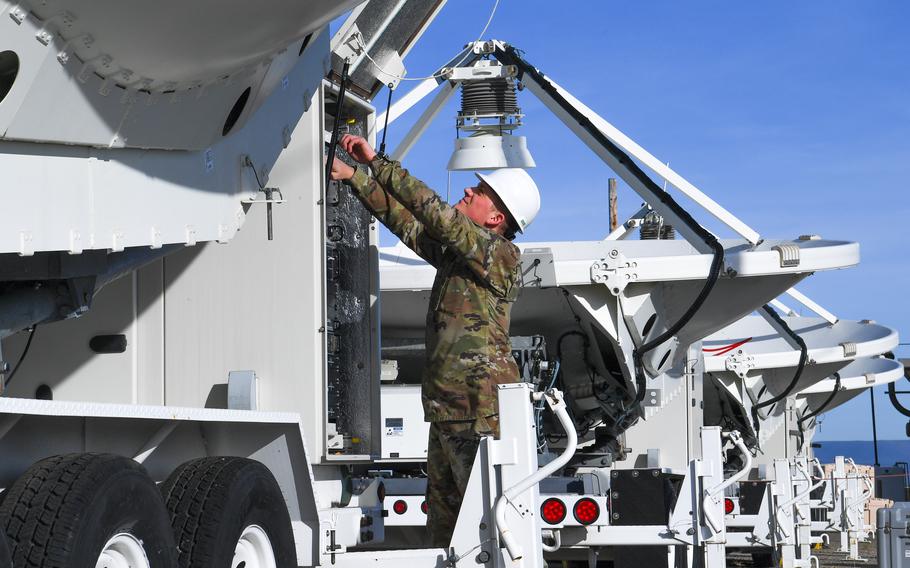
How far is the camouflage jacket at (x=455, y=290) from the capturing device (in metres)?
5.67

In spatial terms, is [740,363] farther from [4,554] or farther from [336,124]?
[4,554]

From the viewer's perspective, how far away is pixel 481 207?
6.16 meters

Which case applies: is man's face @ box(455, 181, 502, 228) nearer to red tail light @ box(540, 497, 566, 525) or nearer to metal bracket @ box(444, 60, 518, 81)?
red tail light @ box(540, 497, 566, 525)

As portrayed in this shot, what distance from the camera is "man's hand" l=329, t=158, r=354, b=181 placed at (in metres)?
5.94

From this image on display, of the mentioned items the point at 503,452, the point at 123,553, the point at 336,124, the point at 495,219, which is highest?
the point at 336,124

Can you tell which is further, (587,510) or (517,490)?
(587,510)

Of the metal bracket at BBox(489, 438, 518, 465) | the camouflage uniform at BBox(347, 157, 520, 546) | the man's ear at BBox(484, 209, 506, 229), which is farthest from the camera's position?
the man's ear at BBox(484, 209, 506, 229)

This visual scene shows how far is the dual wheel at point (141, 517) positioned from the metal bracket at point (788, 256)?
7.69m

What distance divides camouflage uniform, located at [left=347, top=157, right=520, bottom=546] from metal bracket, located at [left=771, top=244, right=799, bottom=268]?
6415mm

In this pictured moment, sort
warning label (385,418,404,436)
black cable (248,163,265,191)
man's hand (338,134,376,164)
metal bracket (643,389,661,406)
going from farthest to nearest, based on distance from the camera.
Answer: metal bracket (643,389,661,406) → warning label (385,418,404,436) → man's hand (338,134,376,164) → black cable (248,163,265,191)

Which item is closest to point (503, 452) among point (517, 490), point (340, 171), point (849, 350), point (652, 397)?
point (517, 490)

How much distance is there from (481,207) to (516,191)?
17 cm

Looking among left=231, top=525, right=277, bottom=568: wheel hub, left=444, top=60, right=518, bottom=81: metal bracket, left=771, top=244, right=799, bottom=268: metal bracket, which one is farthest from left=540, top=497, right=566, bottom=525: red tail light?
left=444, top=60, right=518, bottom=81: metal bracket

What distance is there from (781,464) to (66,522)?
446 inches
